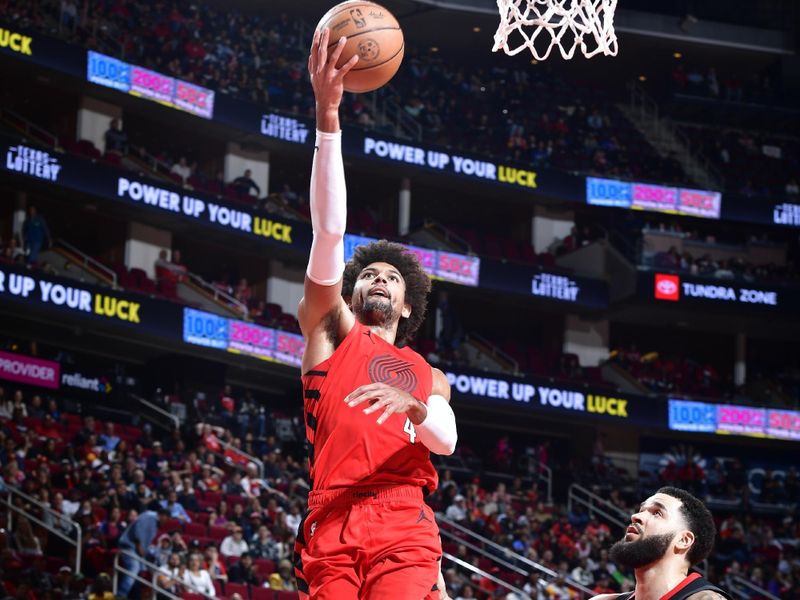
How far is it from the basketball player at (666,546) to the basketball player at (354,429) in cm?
108

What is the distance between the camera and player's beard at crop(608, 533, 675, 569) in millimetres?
6289

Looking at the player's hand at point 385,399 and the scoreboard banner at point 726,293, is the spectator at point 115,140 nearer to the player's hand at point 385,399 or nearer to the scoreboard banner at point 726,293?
the scoreboard banner at point 726,293

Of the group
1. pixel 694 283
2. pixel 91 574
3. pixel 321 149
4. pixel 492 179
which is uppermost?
pixel 492 179

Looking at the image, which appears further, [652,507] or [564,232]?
[564,232]

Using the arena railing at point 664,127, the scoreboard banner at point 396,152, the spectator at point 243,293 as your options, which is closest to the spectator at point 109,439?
the spectator at point 243,293

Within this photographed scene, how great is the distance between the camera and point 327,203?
564 cm

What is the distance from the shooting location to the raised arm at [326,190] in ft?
Result: 18.2

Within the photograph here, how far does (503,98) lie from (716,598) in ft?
93.1

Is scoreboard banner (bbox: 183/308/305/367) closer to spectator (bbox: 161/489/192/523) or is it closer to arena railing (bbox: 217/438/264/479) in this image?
arena railing (bbox: 217/438/264/479)

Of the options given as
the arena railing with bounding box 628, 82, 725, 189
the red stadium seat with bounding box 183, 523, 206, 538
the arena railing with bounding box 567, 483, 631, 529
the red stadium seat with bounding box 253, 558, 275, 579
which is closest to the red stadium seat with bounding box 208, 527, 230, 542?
the red stadium seat with bounding box 183, 523, 206, 538

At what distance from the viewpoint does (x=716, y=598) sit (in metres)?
5.98

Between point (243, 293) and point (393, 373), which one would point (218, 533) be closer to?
point (243, 293)

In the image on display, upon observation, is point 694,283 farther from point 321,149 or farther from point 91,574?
point 321,149

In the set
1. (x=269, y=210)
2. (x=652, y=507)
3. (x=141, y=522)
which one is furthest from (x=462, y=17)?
(x=652, y=507)
